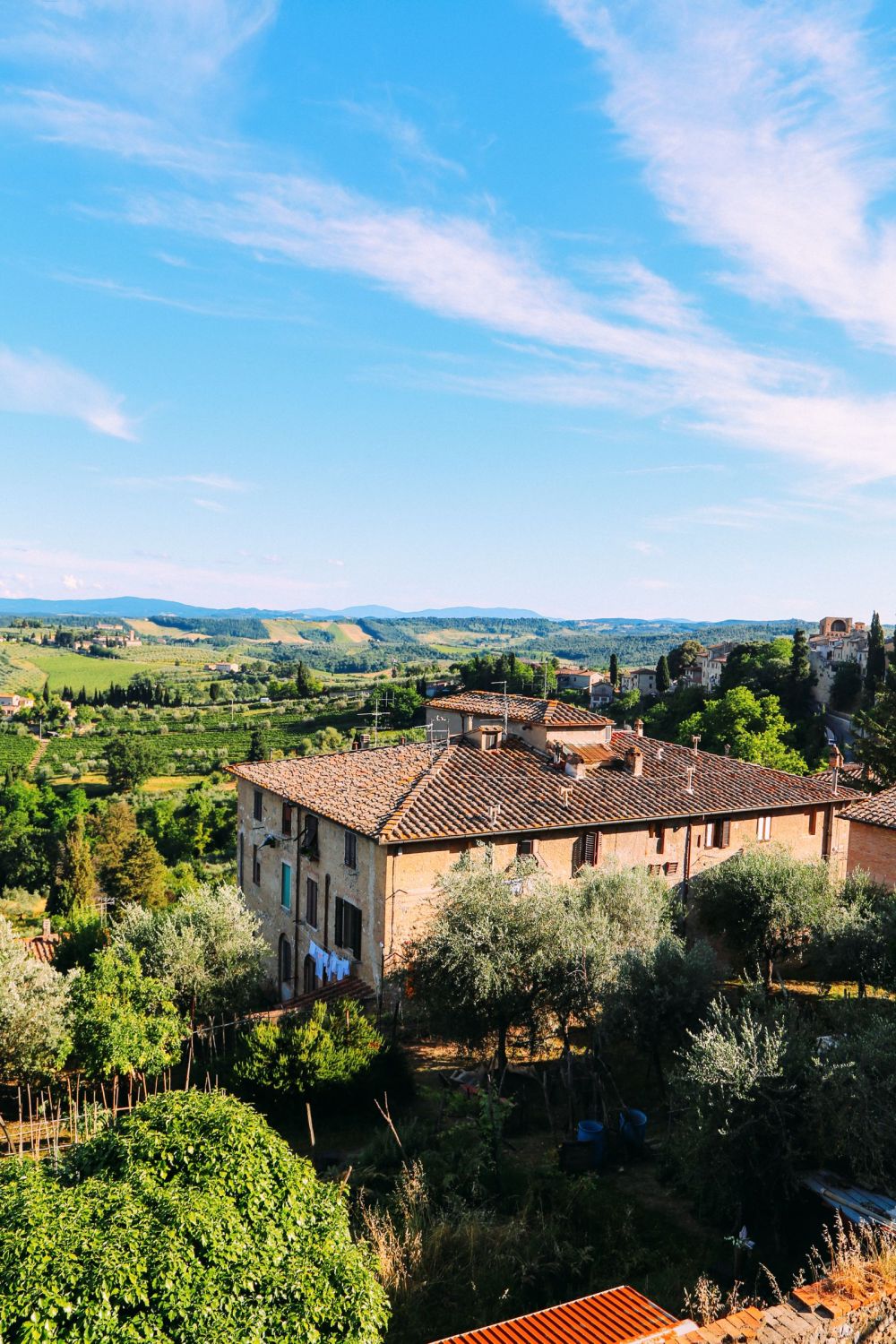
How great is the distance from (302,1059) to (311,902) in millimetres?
8968

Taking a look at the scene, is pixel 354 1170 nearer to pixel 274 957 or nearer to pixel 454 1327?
pixel 454 1327

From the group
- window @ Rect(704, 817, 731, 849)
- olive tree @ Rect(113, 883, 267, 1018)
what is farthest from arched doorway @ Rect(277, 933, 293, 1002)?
window @ Rect(704, 817, 731, 849)

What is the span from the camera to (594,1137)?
15.5m

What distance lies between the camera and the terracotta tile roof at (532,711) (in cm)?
3066

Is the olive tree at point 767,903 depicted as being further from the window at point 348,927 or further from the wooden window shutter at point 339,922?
the wooden window shutter at point 339,922

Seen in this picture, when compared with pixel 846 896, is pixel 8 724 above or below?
below

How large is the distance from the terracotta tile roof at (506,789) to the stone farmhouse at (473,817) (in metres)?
0.07

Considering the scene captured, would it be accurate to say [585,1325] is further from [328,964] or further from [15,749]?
[15,749]

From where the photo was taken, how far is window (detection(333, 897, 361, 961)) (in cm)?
2416

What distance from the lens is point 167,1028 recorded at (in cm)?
1916

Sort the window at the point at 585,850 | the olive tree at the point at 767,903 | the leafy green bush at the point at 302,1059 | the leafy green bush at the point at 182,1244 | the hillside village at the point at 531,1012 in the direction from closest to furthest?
the leafy green bush at the point at 182,1244 < the hillside village at the point at 531,1012 < the leafy green bush at the point at 302,1059 < the olive tree at the point at 767,903 < the window at the point at 585,850

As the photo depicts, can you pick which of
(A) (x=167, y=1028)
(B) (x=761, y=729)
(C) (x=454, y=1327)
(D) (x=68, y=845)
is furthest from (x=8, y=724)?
(C) (x=454, y=1327)

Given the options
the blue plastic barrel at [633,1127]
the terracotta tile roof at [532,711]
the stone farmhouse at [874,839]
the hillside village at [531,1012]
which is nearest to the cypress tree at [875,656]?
the hillside village at [531,1012]

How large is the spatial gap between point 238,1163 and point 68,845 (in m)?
65.8
